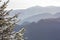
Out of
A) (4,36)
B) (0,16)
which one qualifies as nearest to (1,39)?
(4,36)

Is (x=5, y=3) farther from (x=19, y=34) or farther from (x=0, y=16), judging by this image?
(x=19, y=34)

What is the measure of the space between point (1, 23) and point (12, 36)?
100 cm

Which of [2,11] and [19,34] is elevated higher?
[2,11]

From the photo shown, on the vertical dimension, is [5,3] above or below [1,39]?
above

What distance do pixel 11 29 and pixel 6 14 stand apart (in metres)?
1.00

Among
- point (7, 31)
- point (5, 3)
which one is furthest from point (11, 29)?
point (5, 3)

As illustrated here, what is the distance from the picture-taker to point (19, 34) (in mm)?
16891

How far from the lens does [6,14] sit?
17.2 m

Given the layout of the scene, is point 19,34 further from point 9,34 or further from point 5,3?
point 5,3

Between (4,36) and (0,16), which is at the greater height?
(0,16)

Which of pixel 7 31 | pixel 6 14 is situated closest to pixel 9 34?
pixel 7 31

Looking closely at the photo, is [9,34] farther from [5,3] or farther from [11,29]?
[5,3]

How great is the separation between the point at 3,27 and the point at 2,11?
1.16m

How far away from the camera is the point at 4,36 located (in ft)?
54.4
